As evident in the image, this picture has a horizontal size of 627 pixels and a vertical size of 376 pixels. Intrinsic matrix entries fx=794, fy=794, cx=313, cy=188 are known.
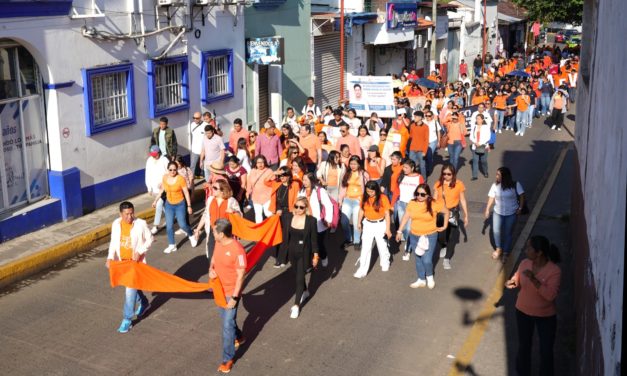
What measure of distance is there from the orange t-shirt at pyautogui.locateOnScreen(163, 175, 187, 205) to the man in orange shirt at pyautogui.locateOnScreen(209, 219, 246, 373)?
4016 millimetres

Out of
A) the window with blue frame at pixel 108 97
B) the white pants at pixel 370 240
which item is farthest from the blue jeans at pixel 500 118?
the white pants at pixel 370 240

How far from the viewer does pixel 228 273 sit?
8.47 metres

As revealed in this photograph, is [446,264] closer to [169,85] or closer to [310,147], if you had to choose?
[310,147]

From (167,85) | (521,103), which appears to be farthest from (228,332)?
(521,103)

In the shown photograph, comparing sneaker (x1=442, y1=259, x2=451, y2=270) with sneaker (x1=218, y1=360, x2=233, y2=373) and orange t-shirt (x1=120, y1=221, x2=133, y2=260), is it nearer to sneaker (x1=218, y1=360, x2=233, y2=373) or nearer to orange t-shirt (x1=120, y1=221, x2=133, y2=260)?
sneaker (x1=218, y1=360, x2=233, y2=373)

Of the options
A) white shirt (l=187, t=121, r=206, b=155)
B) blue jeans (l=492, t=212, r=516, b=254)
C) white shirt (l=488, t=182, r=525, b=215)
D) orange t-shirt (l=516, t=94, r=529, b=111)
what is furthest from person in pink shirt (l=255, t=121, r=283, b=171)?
orange t-shirt (l=516, t=94, r=529, b=111)

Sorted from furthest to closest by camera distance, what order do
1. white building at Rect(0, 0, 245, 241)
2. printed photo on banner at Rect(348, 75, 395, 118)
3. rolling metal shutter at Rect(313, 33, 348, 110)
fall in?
rolling metal shutter at Rect(313, 33, 348, 110) < printed photo on banner at Rect(348, 75, 395, 118) < white building at Rect(0, 0, 245, 241)

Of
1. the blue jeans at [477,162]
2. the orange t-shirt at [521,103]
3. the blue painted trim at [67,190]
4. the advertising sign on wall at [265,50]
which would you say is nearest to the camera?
the blue painted trim at [67,190]

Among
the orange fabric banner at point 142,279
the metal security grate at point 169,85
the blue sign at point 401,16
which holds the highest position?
the blue sign at point 401,16

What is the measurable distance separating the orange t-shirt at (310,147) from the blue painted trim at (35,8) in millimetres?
5002

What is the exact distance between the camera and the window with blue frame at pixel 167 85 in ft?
54.1

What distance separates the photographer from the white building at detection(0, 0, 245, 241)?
44.2ft

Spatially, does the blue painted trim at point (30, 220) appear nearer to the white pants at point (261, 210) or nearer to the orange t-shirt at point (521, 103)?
the white pants at point (261, 210)

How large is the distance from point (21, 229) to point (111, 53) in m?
3.95
